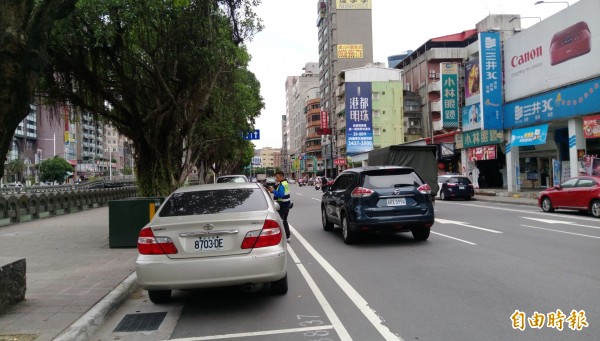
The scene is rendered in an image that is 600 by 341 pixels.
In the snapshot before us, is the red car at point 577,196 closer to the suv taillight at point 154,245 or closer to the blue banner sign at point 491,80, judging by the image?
the blue banner sign at point 491,80

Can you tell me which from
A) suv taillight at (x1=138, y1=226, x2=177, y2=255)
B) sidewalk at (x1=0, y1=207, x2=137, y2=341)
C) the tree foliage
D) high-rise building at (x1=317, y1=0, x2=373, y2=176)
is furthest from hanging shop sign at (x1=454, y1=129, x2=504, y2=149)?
high-rise building at (x1=317, y1=0, x2=373, y2=176)

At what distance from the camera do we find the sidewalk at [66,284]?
4.71 m

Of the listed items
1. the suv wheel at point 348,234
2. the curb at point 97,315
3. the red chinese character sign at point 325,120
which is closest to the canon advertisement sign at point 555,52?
the suv wheel at point 348,234

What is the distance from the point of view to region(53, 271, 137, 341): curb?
4500mm

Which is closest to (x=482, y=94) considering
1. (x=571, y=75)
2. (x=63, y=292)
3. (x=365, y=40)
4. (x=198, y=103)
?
(x=571, y=75)

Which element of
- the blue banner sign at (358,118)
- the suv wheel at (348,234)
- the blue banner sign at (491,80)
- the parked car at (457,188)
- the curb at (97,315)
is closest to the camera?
the curb at (97,315)

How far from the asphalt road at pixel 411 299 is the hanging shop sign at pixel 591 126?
13310 mm

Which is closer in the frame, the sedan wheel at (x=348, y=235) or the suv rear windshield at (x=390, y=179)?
the suv rear windshield at (x=390, y=179)

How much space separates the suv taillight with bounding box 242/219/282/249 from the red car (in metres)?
13.6

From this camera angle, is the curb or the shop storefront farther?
the shop storefront

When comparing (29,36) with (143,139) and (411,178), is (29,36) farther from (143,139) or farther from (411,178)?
(143,139)

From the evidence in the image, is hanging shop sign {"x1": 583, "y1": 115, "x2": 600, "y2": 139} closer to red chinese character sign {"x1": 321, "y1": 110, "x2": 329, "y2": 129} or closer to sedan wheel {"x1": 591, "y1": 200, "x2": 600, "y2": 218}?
sedan wheel {"x1": 591, "y1": 200, "x2": 600, "y2": 218}

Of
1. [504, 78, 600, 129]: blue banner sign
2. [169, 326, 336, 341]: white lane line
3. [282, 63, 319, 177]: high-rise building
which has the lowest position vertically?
[169, 326, 336, 341]: white lane line

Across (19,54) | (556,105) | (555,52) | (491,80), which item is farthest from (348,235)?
(491,80)
